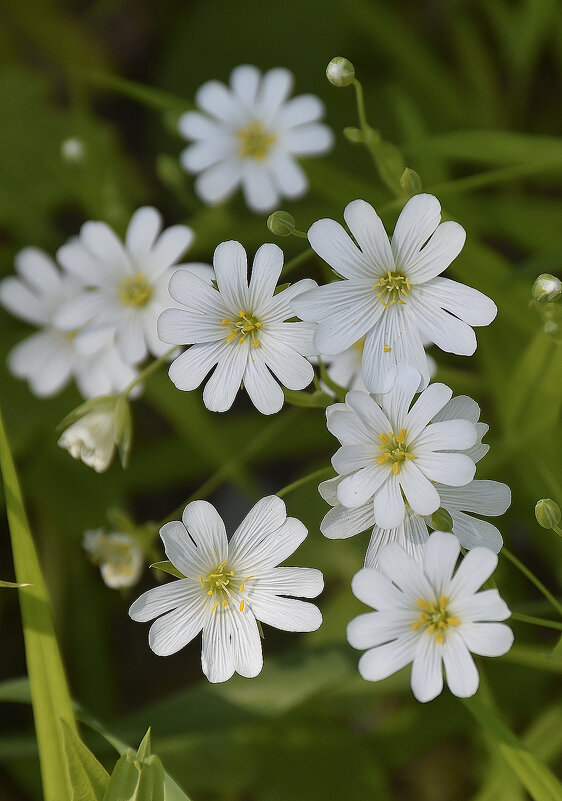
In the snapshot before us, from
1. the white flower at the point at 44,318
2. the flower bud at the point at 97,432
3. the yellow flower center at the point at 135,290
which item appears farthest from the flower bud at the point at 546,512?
the white flower at the point at 44,318

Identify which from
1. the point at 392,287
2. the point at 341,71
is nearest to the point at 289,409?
the point at 392,287

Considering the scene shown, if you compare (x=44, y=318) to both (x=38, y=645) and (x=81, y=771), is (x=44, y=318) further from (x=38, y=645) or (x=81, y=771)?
Answer: (x=81, y=771)

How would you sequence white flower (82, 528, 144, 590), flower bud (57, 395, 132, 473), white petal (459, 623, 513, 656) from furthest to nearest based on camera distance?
white flower (82, 528, 144, 590) < flower bud (57, 395, 132, 473) < white petal (459, 623, 513, 656)

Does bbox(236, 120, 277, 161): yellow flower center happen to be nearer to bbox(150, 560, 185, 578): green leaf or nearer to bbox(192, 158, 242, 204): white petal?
bbox(192, 158, 242, 204): white petal

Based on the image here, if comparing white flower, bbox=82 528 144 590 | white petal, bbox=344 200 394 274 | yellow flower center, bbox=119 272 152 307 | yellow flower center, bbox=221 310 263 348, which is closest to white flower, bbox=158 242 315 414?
yellow flower center, bbox=221 310 263 348

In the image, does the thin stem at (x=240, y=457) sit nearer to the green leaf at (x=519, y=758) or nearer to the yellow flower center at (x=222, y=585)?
the yellow flower center at (x=222, y=585)

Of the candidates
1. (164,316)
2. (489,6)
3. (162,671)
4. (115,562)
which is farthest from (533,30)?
(162,671)

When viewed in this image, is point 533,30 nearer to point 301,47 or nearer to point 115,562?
point 301,47
